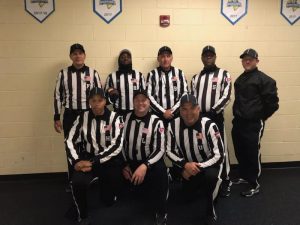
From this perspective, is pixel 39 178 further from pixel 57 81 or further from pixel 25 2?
pixel 25 2

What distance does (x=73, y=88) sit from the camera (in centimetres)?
A: 350

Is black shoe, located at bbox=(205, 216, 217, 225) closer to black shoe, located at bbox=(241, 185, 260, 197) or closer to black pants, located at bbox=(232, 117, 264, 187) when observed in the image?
black shoe, located at bbox=(241, 185, 260, 197)

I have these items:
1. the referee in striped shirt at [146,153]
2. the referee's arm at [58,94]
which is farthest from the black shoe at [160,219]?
the referee's arm at [58,94]

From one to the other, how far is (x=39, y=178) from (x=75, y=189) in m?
1.50

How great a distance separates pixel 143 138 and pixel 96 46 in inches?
56.5

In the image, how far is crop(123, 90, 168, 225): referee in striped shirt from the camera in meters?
2.81

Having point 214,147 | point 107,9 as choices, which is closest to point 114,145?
point 214,147

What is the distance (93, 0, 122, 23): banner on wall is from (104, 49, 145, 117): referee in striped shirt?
0.49 metres

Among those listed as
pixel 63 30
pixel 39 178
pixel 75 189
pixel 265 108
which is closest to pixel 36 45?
pixel 63 30

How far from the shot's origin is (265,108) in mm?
3260

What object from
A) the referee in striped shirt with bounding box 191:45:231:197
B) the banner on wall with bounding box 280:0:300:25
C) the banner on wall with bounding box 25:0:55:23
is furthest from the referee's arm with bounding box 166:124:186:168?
the banner on wall with bounding box 280:0:300:25

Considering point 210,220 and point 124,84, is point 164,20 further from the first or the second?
→ point 210,220

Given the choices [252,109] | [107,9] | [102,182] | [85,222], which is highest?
[107,9]

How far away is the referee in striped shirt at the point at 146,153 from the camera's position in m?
2.81
